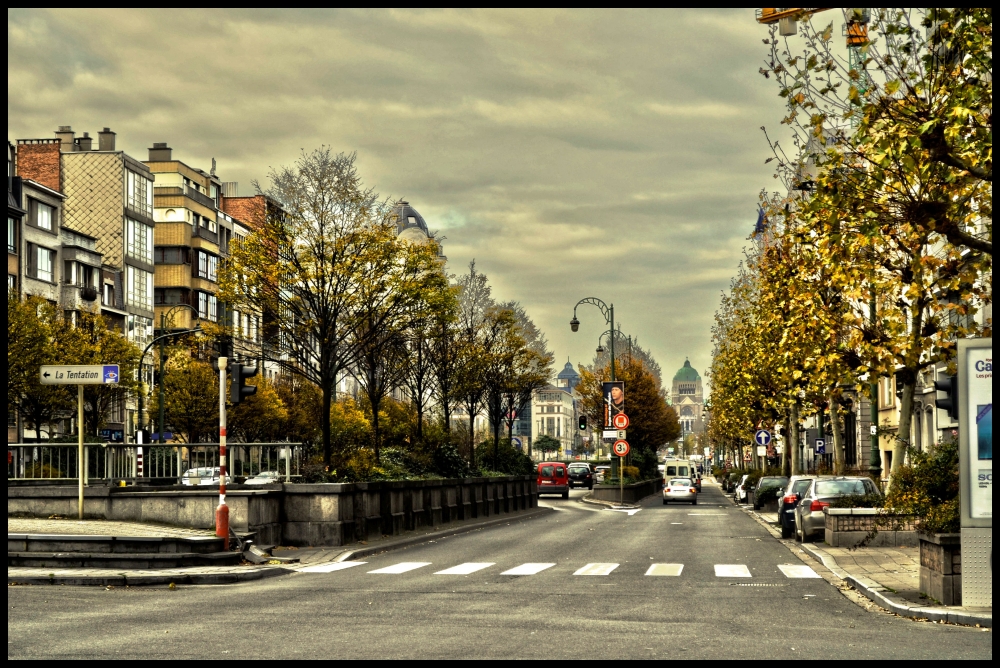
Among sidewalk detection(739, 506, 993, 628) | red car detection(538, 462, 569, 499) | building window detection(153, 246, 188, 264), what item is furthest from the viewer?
building window detection(153, 246, 188, 264)

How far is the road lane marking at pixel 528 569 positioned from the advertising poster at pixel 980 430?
8.01 m

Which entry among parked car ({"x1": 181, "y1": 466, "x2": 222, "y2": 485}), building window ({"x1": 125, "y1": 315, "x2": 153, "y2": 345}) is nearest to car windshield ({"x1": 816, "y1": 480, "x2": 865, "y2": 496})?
Answer: parked car ({"x1": 181, "y1": 466, "x2": 222, "y2": 485})

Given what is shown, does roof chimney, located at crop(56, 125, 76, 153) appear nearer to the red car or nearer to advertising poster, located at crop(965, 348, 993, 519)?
the red car

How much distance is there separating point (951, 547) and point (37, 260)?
59.9m

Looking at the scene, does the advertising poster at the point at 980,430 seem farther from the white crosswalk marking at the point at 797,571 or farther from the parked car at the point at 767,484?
the parked car at the point at 767,484

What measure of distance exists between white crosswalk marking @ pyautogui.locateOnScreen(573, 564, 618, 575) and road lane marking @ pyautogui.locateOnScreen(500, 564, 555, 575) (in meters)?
0.65

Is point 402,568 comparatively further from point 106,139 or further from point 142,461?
point 106,139

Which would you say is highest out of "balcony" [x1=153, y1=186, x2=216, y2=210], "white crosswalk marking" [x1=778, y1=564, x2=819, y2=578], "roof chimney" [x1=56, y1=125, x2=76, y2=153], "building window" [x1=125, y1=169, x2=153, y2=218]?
"roof chimney" [x1=56, y1=125, x2=76, y2=153]

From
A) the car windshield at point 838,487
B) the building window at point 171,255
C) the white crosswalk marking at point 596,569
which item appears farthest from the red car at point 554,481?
the white crosswalk marking at point 596,569

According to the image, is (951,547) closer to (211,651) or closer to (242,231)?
(211,651)

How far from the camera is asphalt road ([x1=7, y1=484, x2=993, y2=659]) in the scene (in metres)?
10.4

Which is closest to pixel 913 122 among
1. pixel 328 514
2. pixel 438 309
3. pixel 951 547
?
pixel 951 547

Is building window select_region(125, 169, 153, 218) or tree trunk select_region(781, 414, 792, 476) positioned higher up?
building window select_region(125, 169, 153, 218)

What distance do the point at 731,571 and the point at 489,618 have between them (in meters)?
8.04
